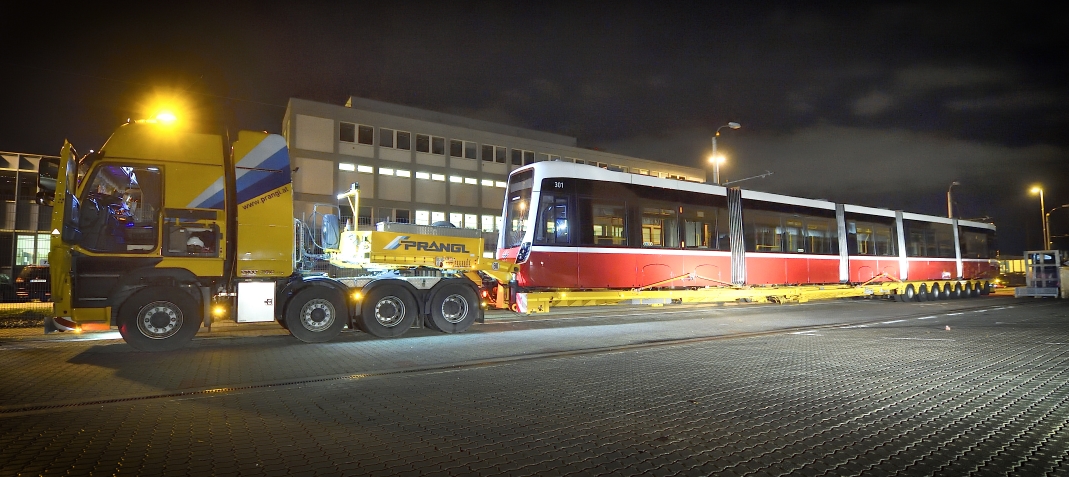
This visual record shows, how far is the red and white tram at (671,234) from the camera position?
1311 cm

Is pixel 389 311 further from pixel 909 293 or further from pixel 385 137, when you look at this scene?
pixel 385 137

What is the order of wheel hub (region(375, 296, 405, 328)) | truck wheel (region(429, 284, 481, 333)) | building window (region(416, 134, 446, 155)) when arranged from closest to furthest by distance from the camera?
wheel hub (region(375, 296, 405, 328)) < truck wheel (region(429, 284, 481, 333)) < building window (region(416, 134, 446, 155))

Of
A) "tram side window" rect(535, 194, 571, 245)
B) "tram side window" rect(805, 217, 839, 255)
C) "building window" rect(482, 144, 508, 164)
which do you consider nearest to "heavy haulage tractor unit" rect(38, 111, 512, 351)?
"tram side window" rect(535, 194, 571, 245)

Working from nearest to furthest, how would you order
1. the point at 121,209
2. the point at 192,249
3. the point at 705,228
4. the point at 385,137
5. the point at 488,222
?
1. the point at 121,209
2. the point at 192,249
3. the point at 705,228
4. the point at 385,137
5. the point at 488,222

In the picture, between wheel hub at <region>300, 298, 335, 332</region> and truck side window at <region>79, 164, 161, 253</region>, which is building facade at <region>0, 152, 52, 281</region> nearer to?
truck side window at <region>79, 164, 161, 253</region>

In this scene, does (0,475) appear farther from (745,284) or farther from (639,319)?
(745,284)

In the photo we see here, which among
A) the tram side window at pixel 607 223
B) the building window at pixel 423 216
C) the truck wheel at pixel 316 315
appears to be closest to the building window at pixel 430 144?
the building window at pixel 423 216

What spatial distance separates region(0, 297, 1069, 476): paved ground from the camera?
4375 mm

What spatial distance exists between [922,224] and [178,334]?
26.3 m

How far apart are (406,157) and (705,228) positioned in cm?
2650

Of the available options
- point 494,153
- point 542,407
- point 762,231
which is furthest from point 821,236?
point 494,153

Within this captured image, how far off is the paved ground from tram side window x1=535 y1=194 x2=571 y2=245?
257 cm

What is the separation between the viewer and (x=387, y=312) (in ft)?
39.3

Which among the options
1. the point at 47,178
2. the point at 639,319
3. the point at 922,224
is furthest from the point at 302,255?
the point at 922,224
